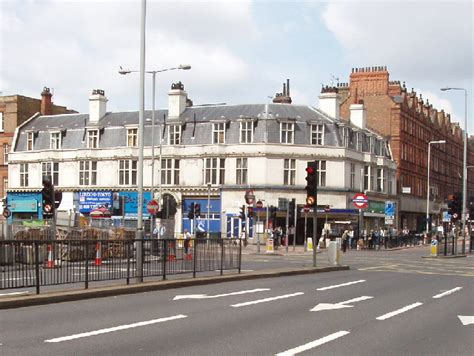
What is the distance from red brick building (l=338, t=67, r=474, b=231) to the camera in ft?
256

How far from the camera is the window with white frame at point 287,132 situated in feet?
205

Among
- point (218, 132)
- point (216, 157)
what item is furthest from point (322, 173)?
point (218, 132)

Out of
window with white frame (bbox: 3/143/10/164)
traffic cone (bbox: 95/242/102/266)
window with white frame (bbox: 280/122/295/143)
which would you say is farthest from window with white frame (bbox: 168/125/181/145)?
traffic cone (bbox: 95/242/102/266)

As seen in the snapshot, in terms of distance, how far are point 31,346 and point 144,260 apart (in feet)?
30.6

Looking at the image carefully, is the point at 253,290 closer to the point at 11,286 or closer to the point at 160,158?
the point at 11,286

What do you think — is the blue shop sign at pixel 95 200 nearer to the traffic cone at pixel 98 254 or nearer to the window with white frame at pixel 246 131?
the window with white frame at pixel 246 131

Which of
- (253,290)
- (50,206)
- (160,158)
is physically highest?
(160,158)

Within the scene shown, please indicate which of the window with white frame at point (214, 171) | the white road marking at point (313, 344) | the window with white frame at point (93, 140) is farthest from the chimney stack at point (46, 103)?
the white road marking at point (313, 344)

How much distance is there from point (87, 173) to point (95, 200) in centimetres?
610

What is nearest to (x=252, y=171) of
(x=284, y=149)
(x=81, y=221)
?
(x=284, y=149)

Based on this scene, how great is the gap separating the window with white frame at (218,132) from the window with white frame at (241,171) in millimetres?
2450

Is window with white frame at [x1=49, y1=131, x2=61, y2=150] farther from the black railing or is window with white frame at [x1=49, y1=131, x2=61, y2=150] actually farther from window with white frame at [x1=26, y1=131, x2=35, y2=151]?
the black railing

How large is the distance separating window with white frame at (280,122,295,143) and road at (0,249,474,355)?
1713 inches

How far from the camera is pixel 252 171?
61812 mm
